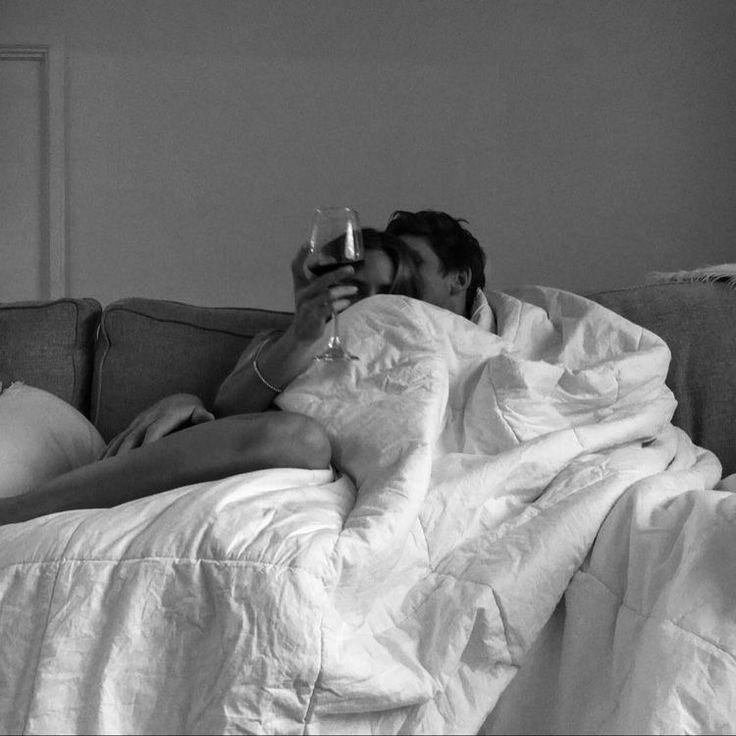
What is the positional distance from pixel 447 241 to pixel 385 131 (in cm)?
94

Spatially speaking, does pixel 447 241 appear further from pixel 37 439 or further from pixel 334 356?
pixel 37 439

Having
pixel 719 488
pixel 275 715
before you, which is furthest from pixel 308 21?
pixel 275 715

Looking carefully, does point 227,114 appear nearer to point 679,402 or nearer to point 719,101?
point 719,101

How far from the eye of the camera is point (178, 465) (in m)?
1.60

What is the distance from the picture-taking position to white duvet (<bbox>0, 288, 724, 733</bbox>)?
123 centimetres

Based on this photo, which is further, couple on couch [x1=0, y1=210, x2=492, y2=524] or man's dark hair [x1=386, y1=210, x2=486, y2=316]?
man's dark hair [x1=386, y1=210, x2=486, y2=316]

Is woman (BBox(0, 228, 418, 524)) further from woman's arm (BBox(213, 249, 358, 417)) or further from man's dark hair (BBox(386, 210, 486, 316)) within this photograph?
man's dark hair (BBox(386, 210, 486, 316))

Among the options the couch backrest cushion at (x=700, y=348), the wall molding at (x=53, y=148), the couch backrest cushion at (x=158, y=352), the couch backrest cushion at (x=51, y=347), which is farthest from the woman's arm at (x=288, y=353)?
the wall molding at (x=53, y=148)

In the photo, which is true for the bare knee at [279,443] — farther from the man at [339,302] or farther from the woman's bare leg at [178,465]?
the man at [339,302]

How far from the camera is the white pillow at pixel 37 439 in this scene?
69.7 inches

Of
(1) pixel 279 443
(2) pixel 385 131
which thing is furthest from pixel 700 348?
(2) pixel 385 131

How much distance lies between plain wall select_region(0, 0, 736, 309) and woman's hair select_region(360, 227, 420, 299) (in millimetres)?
917

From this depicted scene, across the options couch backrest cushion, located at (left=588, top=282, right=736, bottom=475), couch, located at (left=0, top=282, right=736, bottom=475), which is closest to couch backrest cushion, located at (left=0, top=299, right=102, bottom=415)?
couch, located at (left=0, top=282, right=736, bottom=475)

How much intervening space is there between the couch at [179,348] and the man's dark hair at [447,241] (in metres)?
0.25
